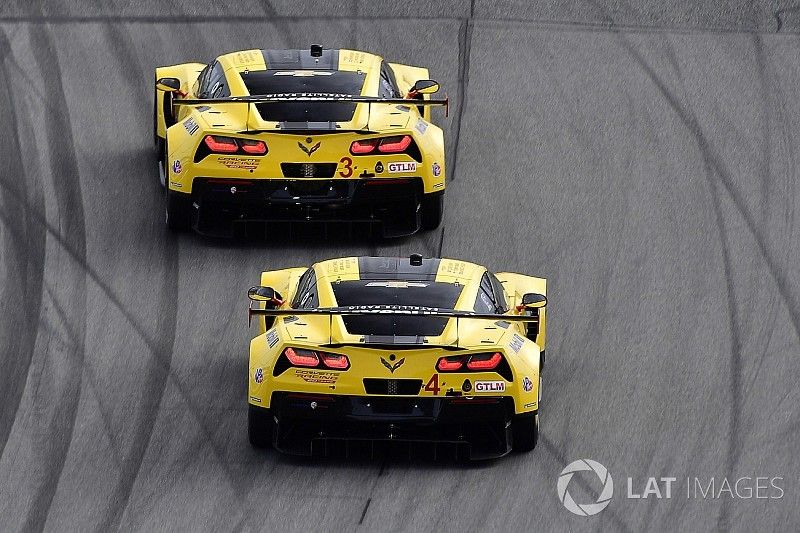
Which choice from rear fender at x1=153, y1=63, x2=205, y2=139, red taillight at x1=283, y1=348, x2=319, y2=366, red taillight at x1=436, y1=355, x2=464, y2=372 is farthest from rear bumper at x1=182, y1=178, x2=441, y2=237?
red taillight at x1=436, y1=355, x2=464, y2=372

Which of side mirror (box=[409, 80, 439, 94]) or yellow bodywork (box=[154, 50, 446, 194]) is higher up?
side mirror (box=[409, 80, 439, 94])

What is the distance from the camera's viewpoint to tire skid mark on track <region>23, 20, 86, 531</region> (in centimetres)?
1536

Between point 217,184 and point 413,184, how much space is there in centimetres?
162

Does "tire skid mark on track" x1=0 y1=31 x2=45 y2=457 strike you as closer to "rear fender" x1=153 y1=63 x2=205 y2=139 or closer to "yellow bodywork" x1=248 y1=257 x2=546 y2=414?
"rear fender" x1=153 y1=63 x2=205 y2=139

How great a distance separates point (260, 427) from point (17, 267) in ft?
13.7

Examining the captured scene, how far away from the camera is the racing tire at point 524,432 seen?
15.5m

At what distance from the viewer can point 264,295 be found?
650 inches

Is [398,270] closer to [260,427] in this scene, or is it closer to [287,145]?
[260,427]

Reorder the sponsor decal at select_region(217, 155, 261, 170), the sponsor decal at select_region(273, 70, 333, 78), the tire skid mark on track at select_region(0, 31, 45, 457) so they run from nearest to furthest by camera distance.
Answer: the tire skid mark on track at select_region(0, 31, 45, 457), the sponsor decal at select_region(217, 155, 261, 170), the sponsor decal at select_region(273, 70, 333, 78)

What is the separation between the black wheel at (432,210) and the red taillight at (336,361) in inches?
177

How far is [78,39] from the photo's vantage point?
24.0 meters

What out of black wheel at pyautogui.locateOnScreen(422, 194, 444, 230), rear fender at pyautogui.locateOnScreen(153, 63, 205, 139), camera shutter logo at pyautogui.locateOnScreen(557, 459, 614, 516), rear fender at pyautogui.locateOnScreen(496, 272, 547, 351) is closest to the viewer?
camera shutter logo at pyautogui.locateOnScreen(557, 459, 614, 516)

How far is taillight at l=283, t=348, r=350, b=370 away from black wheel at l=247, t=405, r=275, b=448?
1.44 ft

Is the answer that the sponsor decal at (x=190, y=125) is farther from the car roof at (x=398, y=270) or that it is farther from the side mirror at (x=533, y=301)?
the side mirror at (x=533, y=301)
